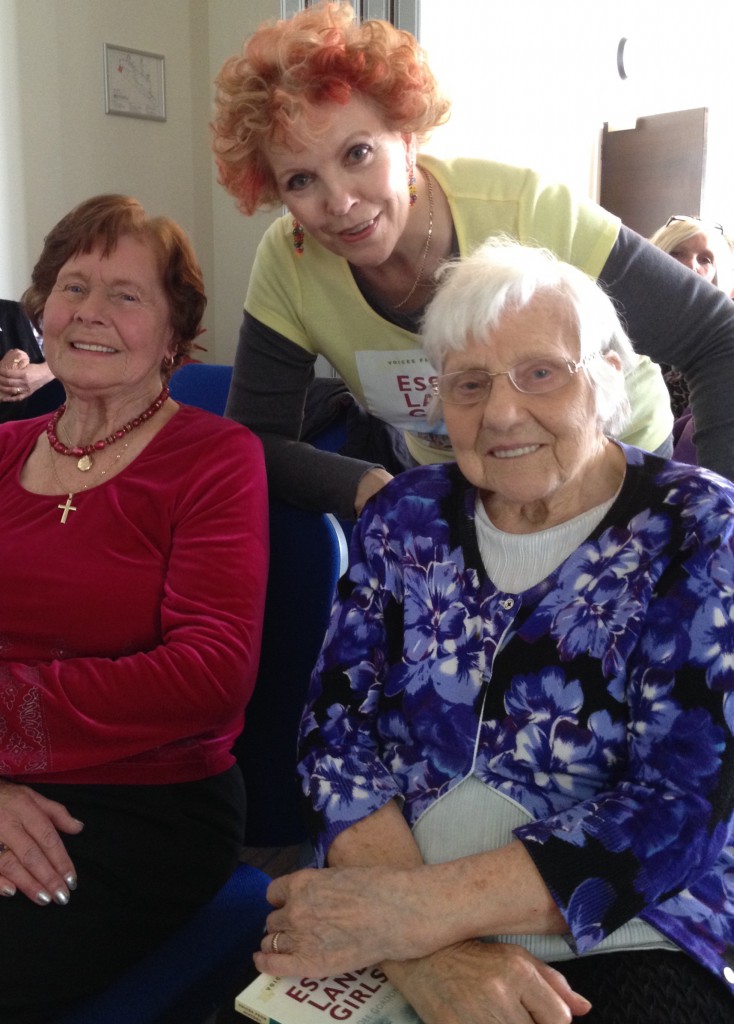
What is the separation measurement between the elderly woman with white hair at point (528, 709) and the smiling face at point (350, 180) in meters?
0.27

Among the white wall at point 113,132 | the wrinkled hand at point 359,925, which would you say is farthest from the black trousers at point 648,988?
the white wall at point 113,132

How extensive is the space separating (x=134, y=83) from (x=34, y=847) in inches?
126

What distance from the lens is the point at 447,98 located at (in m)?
1.57

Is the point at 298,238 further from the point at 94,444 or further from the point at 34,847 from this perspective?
the point at 34,847

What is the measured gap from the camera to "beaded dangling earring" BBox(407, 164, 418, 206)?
5.14ft

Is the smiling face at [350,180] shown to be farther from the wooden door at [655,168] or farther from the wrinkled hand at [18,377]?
the wooden door at [655,168]

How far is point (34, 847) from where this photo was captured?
122 cm

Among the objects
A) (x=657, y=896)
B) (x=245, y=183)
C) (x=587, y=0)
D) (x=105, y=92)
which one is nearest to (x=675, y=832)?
(x=657, y=896)

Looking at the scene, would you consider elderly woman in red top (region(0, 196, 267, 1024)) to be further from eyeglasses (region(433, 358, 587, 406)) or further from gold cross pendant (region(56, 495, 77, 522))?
eyeglasses (region(433, 358, 587, 406))

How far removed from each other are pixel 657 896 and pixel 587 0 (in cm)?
397

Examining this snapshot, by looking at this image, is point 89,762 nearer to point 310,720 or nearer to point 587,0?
point 310,720

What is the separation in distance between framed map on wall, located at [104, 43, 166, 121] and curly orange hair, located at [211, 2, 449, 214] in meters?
2.34

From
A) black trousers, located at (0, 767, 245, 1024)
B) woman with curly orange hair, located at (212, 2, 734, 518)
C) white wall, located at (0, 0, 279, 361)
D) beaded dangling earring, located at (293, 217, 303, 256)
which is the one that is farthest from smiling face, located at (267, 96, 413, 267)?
white wall, located at (0, 0, 279, 361)

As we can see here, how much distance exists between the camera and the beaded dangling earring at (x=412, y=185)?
61.7 inches
